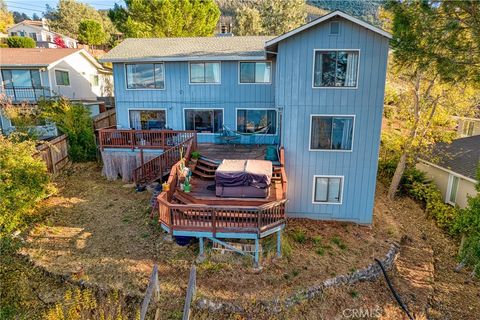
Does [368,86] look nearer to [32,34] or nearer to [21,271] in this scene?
[21,271]

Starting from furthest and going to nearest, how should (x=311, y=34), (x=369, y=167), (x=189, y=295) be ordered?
1. (x=369, y=167)
2. (x=311, y=34)
3. (x=189, y=295)

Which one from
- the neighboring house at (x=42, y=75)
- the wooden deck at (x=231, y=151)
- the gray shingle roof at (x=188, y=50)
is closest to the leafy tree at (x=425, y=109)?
the wooden deck at (x=231, y=151)

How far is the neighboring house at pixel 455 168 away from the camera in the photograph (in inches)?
545

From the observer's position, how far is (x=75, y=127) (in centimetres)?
1606

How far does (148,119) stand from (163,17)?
14.1 metres

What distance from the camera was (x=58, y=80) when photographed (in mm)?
22234

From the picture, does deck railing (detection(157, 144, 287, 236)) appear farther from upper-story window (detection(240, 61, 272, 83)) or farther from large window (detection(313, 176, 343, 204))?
upper-story window (detection(240, 61, 272, 83))

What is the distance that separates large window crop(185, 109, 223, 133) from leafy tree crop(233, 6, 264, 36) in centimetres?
2306

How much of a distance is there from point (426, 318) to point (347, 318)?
8.42 feet

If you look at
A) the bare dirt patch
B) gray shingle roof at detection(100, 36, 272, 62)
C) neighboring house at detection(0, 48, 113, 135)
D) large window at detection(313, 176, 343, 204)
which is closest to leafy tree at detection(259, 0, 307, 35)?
gray shingle roof at detection(100, 36, 272, 62)

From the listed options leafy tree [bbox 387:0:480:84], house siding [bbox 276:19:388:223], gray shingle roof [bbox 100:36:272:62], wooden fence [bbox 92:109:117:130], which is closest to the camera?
leafy tree [bbox 387:0:480:84]

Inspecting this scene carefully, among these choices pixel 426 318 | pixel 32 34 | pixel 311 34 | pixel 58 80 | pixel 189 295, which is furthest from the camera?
pixel 32 34

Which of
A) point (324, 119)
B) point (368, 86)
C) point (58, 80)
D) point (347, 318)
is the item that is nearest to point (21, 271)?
point (347, 318)

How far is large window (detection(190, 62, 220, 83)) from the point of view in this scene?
14984 millimetres
